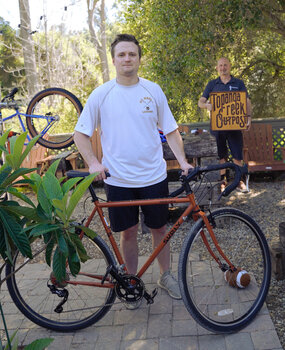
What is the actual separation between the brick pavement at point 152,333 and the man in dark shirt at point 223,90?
3782 mm

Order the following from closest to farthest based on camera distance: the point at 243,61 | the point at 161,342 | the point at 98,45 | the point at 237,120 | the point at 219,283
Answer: the point at 161,342 → the point at 219,283 → the point at 237,120 → the point at 243,61 → the point at 98,45

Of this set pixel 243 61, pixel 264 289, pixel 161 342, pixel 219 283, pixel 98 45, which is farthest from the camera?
pixel 98 45

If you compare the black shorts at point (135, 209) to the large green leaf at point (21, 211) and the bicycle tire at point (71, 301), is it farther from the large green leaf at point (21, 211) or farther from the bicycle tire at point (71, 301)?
the large green leaf at point (21, 211)

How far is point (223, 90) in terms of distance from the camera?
269 inches

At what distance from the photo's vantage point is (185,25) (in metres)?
6.95

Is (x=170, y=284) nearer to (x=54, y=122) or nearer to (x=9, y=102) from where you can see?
(x=54, y=122)

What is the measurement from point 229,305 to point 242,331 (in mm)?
273

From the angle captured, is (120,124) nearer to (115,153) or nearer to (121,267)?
(115,153)

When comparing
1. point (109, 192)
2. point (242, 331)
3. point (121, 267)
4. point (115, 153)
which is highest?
point (115, 153)

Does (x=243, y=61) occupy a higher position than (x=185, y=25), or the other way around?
(x=185, y=25)

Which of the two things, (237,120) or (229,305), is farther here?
(237,120)

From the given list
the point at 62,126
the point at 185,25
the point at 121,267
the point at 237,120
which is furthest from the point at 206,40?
the point at 62,126

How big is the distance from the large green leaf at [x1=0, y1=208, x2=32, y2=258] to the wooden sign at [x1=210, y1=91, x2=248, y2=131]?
5.13m

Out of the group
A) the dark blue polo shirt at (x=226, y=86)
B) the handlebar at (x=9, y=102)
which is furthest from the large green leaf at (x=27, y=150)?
the dark blue polo shirt at (x=226, y=86)
